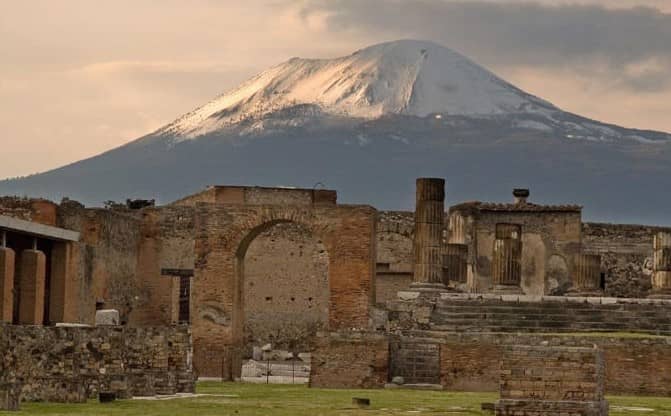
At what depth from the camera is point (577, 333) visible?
3803 cm

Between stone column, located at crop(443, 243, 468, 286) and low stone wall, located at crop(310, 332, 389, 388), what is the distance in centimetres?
1839

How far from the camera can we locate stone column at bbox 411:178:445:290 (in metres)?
44.5

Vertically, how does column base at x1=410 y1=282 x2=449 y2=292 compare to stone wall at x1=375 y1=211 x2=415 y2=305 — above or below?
below

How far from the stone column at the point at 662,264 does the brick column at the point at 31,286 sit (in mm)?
14408

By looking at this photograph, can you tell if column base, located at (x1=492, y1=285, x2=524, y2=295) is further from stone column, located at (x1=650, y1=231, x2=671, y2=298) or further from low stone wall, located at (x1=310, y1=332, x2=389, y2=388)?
low stone wall, located at (x1=310, y1=332, x2=389, y2=388)

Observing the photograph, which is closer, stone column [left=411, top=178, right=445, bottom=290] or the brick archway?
the brick archway

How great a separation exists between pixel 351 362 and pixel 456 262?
20294 mm

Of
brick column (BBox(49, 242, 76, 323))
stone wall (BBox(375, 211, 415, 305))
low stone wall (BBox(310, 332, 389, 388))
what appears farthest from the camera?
stone wall (BBox(375, 211, 415, 305))

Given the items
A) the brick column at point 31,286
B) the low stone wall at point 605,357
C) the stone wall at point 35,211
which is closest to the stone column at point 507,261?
the stone wall at point 35,211

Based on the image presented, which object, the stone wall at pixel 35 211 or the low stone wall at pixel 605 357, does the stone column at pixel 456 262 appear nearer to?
the stone wall at pixel 35 211

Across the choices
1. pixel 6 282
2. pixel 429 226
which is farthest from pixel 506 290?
pixel 6 282

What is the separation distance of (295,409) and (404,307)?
14.9 m

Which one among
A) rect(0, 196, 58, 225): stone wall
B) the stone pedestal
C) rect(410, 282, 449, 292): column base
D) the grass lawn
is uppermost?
rect(0, 196, 58, 225): stone wall

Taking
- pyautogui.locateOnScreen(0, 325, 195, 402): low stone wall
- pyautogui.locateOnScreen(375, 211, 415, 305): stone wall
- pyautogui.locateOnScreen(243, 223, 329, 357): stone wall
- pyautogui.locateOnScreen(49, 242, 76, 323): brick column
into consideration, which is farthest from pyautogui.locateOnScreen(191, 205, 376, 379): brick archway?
pyautogui.locateOnScreen(375, 211, 415, 305): stone wall
